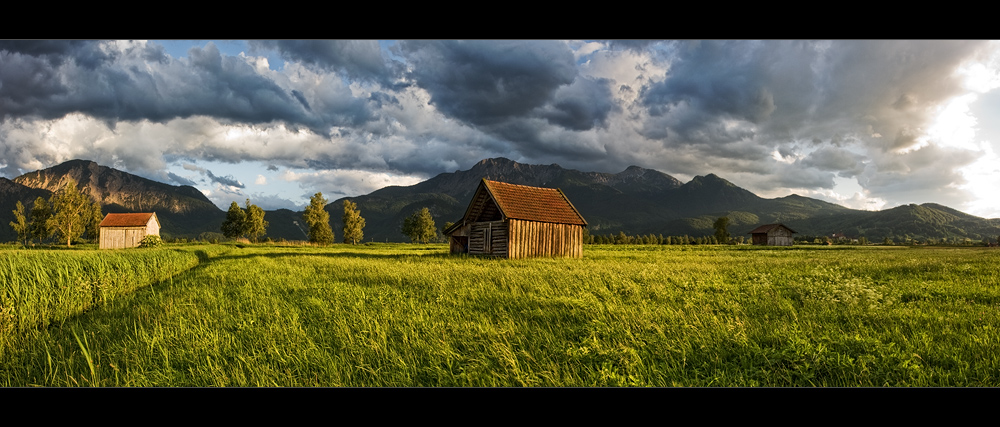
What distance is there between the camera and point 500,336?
20.4 feet

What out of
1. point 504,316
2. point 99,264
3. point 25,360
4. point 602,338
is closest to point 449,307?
point 504,316

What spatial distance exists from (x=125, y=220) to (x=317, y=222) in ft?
88.6

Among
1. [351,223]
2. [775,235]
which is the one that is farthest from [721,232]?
[351,223]

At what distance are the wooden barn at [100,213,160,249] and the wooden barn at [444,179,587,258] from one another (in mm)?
52207

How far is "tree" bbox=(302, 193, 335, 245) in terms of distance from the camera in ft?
249

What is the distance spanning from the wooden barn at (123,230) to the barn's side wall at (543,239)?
57063mm

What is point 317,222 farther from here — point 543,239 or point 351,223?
point 543,239

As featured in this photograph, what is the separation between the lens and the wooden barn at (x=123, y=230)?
180ft

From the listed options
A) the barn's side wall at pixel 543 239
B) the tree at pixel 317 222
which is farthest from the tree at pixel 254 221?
the barn's side wall at pixel 543 239


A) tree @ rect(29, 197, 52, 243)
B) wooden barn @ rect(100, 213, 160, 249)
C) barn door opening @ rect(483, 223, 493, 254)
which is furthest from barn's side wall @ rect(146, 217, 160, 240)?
barn door opening @ rect(483, 223, 493, 254)

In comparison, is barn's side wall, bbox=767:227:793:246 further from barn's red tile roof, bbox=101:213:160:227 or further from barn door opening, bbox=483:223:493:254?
barn's red tile roof, bbox=101:213:160:227

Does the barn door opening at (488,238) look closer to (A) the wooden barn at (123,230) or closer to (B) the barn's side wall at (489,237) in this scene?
(B) the barn's side wall at (489,237)
